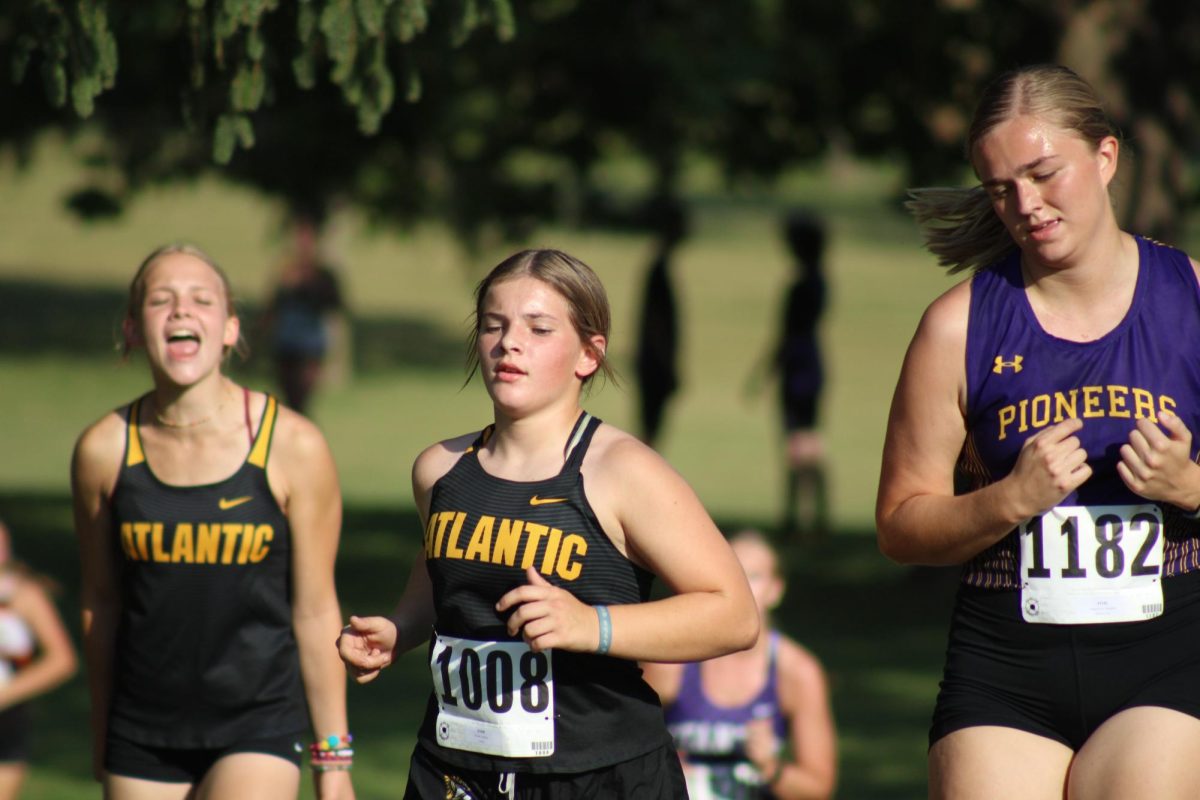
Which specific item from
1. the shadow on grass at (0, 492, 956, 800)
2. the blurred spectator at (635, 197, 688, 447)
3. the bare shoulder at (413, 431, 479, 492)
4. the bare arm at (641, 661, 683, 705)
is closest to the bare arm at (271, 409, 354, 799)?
the bare shoulder at (413, 431, 479, 492)

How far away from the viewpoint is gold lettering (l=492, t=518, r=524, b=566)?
3691 millimetres

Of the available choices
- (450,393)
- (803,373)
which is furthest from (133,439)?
(450,393)

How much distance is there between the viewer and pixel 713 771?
5.62 meters

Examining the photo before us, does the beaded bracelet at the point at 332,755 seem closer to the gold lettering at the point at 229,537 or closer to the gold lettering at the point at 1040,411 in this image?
the gold lettering at the point at 229,537

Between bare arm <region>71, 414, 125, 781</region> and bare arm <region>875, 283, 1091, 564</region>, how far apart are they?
2156 millimetres

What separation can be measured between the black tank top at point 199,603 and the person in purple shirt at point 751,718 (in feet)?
4.53

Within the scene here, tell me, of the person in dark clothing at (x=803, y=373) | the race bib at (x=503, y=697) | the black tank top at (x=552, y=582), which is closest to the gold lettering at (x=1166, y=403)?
the black tank top at (x=552, y=582)

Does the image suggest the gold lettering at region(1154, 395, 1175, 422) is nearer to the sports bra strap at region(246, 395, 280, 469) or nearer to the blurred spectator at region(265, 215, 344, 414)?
the sports bra strap at region(246, 395, 280, 469)

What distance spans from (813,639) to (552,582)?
853 centimetres

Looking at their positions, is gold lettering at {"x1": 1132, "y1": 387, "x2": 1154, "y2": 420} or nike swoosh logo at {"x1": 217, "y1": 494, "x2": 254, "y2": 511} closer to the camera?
gold lettering at {"x1": 1132, "y1": 387, "x2": 1154, "y2": 420}

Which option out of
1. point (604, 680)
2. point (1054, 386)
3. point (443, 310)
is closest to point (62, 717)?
point (604, 680)

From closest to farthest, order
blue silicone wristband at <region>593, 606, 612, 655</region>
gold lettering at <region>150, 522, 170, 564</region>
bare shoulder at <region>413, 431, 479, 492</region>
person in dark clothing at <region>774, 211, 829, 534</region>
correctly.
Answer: blue silicone wristband at <region>593, 606, 612, 655</region> < bare shoulder at <region>413, 431, 479, 492</region> < gold lettering at <region>150, 522, 170, 564</region> < person in dark clothing at <region>774, 211, 829, 534</region>

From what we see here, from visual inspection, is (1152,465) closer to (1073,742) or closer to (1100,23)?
(1073,742)

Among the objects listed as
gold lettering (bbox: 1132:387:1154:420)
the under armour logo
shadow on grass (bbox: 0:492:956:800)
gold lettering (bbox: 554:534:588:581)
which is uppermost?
the under armour logo
